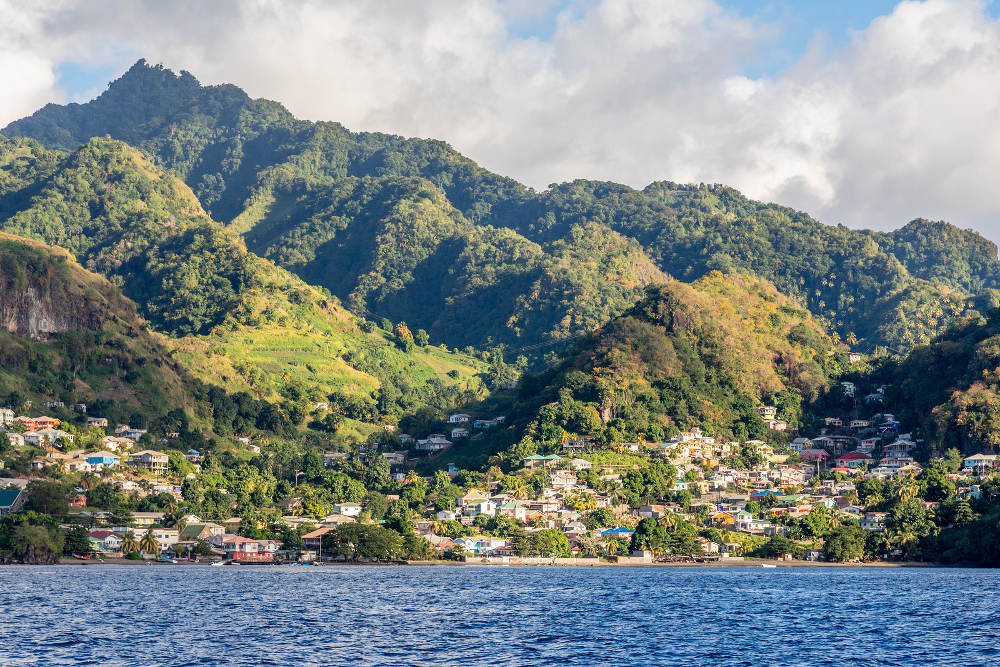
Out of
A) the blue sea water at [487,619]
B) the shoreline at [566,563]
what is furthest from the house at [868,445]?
the blue sea water at [487,619]

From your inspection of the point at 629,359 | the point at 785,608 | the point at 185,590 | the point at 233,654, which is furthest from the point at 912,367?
the point at 233,654

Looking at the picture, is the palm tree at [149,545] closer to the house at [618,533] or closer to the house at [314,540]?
the house at [314,540]

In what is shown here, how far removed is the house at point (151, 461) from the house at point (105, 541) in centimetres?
3242

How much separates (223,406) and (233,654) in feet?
460

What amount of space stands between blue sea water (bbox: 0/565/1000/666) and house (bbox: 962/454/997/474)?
4944cm

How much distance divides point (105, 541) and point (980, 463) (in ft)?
331

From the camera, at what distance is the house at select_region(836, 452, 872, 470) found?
576ft

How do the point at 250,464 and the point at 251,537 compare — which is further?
the point at 250,464

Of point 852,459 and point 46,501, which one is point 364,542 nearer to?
point 46,501

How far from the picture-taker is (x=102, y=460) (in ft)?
513

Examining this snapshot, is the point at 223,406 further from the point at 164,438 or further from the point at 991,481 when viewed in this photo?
the point at 991,481

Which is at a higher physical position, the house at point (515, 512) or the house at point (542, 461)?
the house at point (542, 461)

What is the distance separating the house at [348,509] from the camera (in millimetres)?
151250

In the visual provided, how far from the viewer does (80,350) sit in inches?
7692
